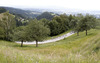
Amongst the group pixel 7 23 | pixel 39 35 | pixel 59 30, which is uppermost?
pixel 7 23

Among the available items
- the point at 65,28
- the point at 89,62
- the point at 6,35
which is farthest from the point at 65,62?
the point at 65,28

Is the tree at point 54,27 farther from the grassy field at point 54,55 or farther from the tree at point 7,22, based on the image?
the grassy field at point 54,55

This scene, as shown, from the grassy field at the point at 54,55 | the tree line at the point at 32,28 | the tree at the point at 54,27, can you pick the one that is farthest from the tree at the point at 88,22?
the tree at the point at 54,27

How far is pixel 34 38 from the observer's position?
1368 inches

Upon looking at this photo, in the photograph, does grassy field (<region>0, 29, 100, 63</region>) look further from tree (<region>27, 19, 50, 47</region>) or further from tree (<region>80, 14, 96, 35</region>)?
tree (<region>80, 14, 96, 35</region>)

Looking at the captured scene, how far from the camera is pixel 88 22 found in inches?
1638

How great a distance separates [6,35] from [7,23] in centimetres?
709

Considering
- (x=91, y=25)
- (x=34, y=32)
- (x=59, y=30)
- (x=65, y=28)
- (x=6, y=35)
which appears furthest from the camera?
(x=65, y=28)

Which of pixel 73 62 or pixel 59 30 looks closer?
pixel 73 62

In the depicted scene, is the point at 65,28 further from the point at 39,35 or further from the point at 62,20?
the point at 39,35

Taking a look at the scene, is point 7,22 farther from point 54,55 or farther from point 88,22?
point 54,55

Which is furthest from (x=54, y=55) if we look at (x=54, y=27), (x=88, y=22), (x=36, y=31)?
(x=54, y=27)

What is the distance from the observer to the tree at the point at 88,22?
41.6 metres

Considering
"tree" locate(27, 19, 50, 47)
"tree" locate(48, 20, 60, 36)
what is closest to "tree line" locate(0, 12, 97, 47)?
"tree" locate(27, 19, 50, 47)
